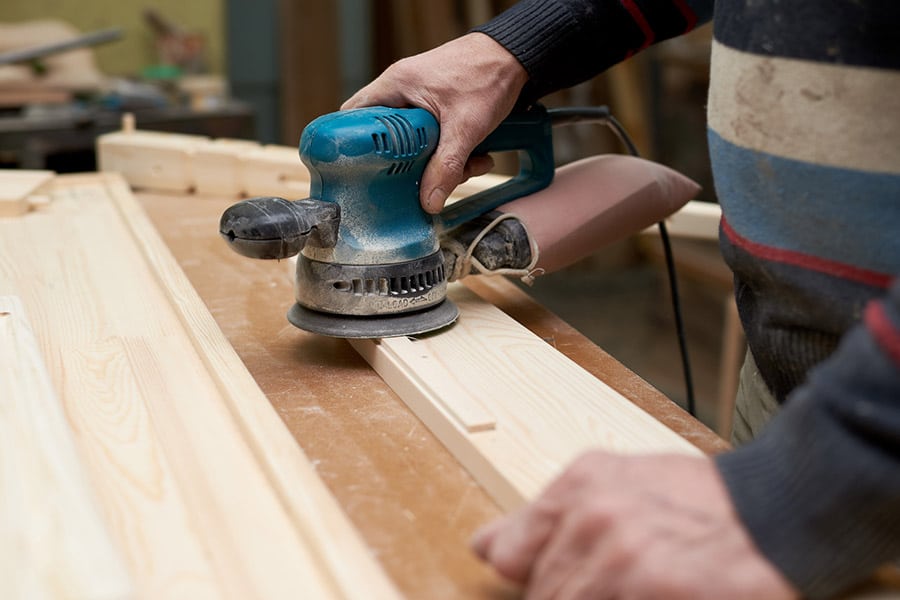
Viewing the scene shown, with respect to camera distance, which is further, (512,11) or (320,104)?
(320,104)

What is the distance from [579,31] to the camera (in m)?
1.49

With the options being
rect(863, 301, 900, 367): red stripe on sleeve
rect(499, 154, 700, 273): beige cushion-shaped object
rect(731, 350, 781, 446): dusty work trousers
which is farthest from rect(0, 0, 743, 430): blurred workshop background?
rect(863, 301, 900, 367): red stripe on sleeve

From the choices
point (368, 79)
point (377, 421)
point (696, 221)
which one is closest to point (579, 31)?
point (696, 221)

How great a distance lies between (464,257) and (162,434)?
589mm

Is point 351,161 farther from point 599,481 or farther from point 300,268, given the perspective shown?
point 599,481

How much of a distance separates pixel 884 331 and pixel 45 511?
27.7 inches

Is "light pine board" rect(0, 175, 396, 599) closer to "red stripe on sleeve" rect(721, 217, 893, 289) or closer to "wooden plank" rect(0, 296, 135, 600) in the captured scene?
"wooden plank" rect(0, 296, 135, 600)

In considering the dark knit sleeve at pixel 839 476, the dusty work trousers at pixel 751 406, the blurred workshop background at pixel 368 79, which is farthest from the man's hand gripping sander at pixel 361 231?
the blurred workshop background at pixel 368 79

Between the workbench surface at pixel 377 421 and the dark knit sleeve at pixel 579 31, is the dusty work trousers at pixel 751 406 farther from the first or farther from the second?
the dark knit sleeve at pixel 579 31

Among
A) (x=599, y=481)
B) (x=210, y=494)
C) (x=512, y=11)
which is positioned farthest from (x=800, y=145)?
(x=210, y=494)

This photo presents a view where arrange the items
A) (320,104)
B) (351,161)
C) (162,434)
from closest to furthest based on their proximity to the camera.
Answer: (162,434) < (351,161) < (320,104)

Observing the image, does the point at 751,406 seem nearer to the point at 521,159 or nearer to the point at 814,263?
the point at 814,263

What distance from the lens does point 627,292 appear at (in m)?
5.04

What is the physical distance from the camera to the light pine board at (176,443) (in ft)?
2.69
